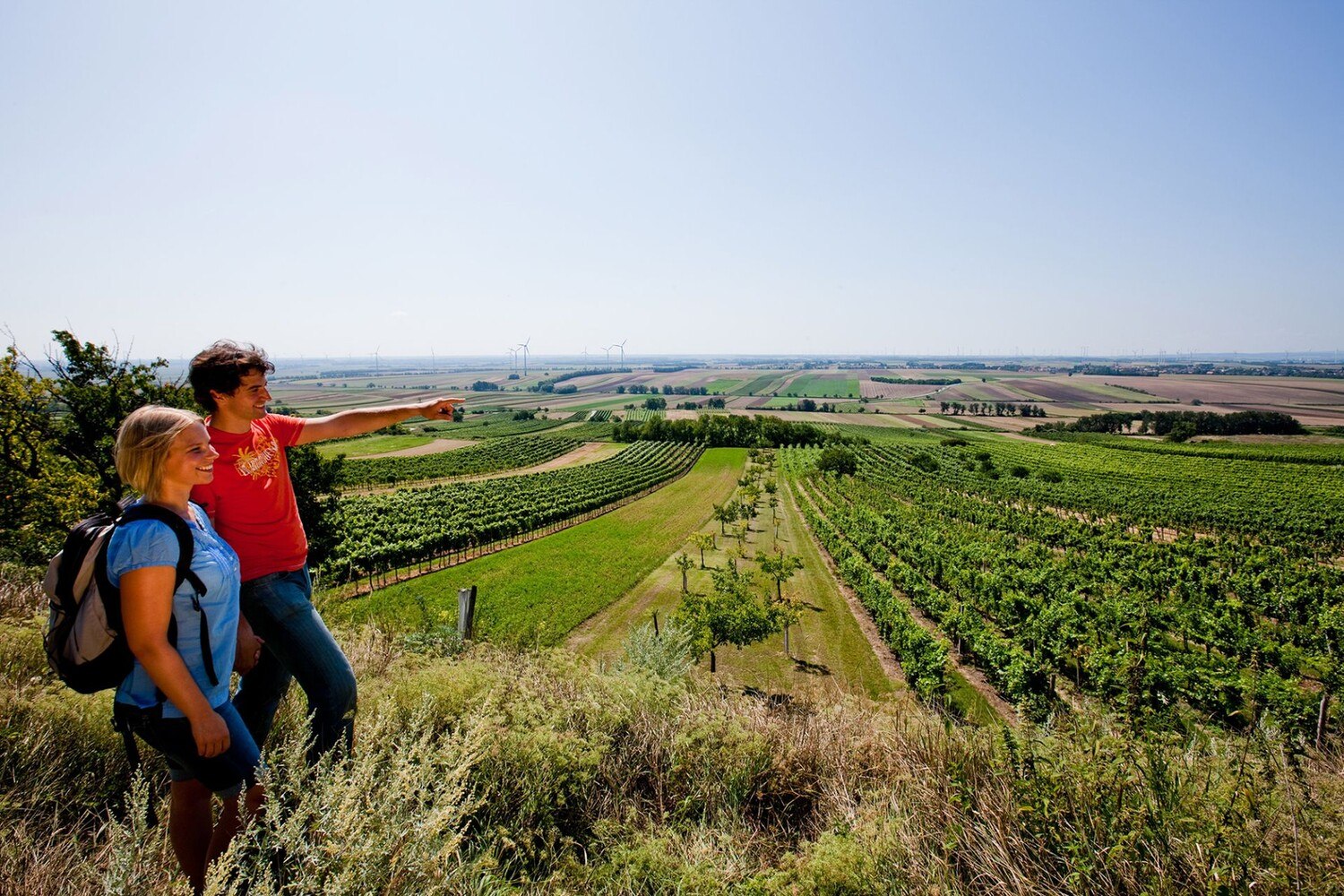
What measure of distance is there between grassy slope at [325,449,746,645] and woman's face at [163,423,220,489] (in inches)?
543

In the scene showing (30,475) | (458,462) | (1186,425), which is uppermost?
(30,475)

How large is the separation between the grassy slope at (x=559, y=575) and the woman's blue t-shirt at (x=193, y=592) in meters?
13.5

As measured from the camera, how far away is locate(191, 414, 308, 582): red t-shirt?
3223mm

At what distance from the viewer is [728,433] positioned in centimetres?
9638

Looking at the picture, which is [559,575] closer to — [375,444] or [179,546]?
[179,546]

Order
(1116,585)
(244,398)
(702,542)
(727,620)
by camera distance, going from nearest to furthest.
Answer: (244,398), (727,620), (1116,585), (702,542)

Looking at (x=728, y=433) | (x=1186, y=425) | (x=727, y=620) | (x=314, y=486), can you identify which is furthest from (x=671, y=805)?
(x=1186, y=425)

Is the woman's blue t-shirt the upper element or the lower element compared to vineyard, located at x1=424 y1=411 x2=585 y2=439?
upper

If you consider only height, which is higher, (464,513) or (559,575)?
(464,513)

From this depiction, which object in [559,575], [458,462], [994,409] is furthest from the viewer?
[994,409]

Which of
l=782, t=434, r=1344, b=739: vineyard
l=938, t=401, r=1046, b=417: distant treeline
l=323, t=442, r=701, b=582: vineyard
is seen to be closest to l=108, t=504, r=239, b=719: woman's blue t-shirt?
l=782, t=434, r=1344, b=739: vineyard

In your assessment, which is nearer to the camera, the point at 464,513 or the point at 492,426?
the point at 464,513

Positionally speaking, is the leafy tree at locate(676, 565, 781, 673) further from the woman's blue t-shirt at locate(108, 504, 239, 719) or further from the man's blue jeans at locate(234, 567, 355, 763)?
the woman's blue t-shirt at locate(108, 504, 239, 719)

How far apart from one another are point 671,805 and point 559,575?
27.4m
